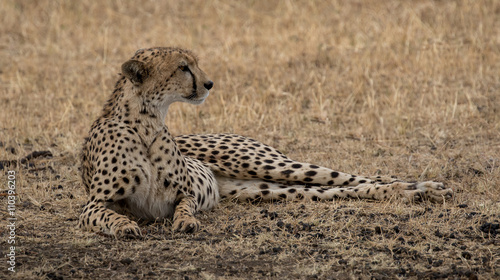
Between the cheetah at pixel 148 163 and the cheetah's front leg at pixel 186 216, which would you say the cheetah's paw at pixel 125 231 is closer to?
the cheetah at pixel 148 163

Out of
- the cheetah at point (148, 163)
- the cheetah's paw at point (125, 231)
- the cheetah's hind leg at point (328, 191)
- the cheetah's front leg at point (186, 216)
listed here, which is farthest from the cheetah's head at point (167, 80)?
the cheetah's hind leg at point (328, 191)

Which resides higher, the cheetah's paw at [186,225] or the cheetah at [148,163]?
the cheetah at [148,163]

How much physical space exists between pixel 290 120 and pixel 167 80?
9.67ft

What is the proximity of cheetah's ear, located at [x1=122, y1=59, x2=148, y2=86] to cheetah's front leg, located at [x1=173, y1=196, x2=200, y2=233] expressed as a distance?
81 centimetres

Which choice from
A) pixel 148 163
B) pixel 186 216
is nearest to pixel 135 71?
pixel 148 163

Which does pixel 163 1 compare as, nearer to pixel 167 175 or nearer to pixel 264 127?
pixel 264 127

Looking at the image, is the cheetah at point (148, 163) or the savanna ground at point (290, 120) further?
the cheetah at point (148, 163)

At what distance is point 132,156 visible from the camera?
4.29 meters

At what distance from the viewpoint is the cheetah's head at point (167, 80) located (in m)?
4.31

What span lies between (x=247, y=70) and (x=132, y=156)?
4.23 metres

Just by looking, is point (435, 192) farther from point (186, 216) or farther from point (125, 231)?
point (125, 231)

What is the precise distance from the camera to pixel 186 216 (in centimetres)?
425

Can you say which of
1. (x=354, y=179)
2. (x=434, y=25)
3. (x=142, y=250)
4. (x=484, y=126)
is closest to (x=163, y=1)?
(x=434, y=25)

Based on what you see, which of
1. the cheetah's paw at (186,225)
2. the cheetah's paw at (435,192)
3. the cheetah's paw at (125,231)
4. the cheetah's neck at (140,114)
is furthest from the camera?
the cheetah's paw at (435,192)
